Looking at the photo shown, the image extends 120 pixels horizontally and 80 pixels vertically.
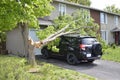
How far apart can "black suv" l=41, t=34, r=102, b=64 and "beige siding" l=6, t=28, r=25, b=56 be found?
17.1ft

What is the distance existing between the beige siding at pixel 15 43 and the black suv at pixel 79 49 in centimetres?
522

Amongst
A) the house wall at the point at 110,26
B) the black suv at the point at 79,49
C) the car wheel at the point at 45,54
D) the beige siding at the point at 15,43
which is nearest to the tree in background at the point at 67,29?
the black suv at the point at 79,49

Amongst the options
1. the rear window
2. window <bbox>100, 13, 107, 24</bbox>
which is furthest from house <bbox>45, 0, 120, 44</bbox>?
the rear window

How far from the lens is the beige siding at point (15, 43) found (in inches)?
828

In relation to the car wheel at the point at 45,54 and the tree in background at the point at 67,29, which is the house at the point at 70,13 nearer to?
the car wheel at the point at 45,54

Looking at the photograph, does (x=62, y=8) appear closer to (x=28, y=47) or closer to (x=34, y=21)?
(x=28, y=47)

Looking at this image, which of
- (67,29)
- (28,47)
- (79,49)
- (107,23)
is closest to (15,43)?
(67,29)

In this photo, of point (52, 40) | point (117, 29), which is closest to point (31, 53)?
point (52, 40)

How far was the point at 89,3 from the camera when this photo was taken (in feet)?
183

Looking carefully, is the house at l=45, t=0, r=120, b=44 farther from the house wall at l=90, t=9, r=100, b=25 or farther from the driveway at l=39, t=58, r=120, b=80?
the driveway at l=39, t=58, r=120, b=80

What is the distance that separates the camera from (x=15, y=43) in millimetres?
21641

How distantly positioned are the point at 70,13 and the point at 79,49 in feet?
37.7

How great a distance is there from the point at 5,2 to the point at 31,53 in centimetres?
509

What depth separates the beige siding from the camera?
2103cm
